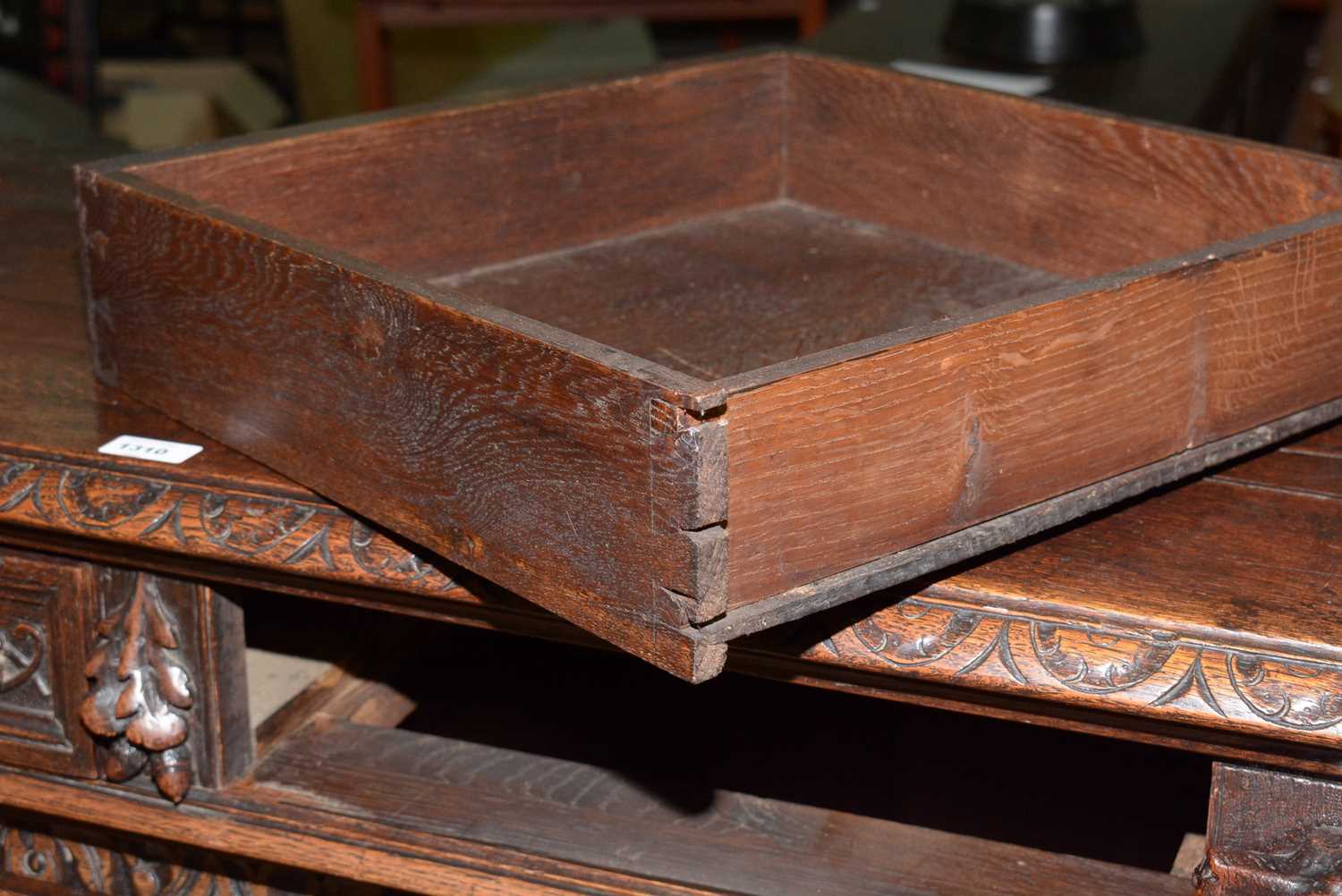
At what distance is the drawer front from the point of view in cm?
111

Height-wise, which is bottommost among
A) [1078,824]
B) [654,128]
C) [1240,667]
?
[1078,824]

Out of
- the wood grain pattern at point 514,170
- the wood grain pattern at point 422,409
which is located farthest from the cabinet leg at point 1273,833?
the wood grain pattern at point 514,170

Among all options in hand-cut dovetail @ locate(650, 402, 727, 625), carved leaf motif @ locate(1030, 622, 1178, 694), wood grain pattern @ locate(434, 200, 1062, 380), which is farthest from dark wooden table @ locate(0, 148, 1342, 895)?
wood grain pattern @ locate(434, 200, 1062, 380)

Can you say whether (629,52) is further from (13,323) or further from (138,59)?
(13,323)

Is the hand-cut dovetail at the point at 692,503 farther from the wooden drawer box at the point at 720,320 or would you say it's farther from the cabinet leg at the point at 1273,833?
the cabinet leg at the point at 1273,833

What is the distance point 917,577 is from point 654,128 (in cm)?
70

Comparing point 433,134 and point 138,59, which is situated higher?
point 433,134

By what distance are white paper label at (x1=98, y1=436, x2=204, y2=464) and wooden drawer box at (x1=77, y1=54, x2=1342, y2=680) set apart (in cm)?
→ 3

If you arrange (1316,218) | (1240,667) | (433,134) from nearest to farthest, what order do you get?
(1240,667) → (1316,218) → (433,134)

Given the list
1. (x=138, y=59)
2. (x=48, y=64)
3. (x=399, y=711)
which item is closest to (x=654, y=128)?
(x=399, y=711)

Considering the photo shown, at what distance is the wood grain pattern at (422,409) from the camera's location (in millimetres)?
809

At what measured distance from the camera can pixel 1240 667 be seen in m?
0.88

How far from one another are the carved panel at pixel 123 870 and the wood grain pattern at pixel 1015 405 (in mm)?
515

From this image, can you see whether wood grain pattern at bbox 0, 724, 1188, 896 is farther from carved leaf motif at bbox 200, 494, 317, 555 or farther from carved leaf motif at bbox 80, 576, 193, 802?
carved leaf motif at bbox 200, 494, 317, 555
